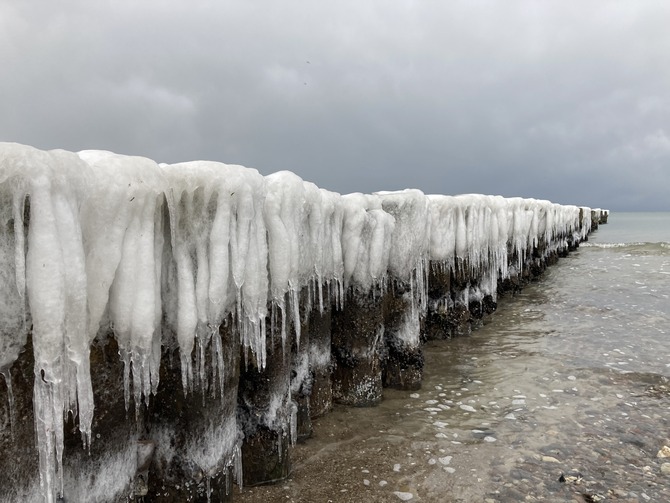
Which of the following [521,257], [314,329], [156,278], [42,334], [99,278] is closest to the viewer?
[42,334]

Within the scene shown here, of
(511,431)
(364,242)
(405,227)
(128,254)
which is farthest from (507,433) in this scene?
(128,254)

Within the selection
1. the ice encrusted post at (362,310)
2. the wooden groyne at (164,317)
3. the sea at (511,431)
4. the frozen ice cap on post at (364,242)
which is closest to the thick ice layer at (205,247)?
the wooden groyne at (164,317)

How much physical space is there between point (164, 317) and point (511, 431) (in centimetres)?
404

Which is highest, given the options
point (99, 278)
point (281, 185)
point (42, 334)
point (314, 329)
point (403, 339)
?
point (281, 185)

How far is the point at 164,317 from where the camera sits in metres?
3.27

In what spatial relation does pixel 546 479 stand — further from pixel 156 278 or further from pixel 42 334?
pixel 42 334

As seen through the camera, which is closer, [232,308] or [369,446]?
[232,308]

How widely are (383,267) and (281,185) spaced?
2.37 meters

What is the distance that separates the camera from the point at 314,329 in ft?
18.1

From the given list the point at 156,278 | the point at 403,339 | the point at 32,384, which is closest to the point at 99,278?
the point at 156,278

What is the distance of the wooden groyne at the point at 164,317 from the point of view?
2.30 meters

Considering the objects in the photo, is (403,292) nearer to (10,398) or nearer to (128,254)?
(128,254)

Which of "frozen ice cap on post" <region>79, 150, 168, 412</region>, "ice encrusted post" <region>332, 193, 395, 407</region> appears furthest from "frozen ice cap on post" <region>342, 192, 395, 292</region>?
"frozen ice cap on post" <region>79, 150, 168, 412</region>

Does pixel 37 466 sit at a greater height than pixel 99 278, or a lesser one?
lesser
